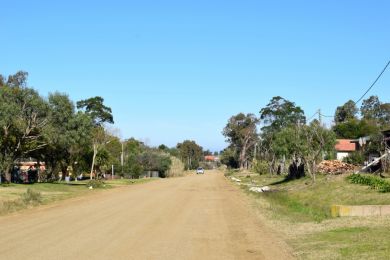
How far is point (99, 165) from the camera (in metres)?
71.5

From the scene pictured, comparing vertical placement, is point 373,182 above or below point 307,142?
below

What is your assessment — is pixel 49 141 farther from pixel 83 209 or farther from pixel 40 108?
pixel 83 209

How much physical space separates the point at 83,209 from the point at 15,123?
20753 mm

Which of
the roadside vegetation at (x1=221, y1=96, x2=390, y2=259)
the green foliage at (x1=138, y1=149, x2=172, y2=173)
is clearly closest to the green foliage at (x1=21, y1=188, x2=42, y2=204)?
the roadside vegetation at (x1=221, y1=96, x2=390, y2=259)

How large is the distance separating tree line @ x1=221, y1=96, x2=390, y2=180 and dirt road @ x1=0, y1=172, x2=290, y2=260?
1767cm

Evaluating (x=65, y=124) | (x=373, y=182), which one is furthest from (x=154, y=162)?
(x=373, y=182)

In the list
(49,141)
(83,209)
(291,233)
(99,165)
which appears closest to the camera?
(291,233)

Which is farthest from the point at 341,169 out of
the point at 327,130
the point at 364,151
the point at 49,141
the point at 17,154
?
the point at 17,154

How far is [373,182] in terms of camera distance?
83.4 feet

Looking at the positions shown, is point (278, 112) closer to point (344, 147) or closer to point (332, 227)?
point (344, 147)

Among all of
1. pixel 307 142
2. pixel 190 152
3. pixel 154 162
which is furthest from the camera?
pixel 190 152

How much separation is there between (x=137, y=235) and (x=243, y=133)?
11101cm

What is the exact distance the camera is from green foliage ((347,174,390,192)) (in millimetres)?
22653

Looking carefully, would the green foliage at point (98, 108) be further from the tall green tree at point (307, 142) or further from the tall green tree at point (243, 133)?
the tall green tree at point (307, 142)
